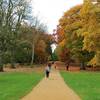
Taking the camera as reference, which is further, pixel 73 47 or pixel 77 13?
pixel 77 13

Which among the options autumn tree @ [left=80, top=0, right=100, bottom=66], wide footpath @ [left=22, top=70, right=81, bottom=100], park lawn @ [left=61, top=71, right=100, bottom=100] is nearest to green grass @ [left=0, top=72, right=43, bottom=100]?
wide footpath @ [left=22, top=70, right=81, bottom=100]

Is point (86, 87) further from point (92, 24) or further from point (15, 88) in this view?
point (92, 24)

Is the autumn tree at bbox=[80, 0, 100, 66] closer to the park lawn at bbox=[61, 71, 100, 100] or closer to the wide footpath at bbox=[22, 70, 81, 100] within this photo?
the park lawn at bbox=[61, 71, 100, 100]

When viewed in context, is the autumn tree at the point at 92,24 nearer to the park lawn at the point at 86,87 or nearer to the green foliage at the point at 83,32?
the green foliage at the point at 83,32

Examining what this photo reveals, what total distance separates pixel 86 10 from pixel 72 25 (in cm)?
2732

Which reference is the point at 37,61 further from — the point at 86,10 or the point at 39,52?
the point at 86,10

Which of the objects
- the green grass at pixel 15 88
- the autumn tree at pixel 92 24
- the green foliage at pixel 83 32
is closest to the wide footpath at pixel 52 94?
the green grass at pixel 15 88

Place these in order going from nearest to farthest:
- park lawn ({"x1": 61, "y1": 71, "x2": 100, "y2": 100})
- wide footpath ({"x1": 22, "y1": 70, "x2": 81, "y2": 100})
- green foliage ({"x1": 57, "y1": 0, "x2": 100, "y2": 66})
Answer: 1. wide footpath ({"x1": 22, "y1": 70, "x2": 81, "y2": 100})
2. park lawn ({"x1": 61, "y1": 71, "x2": 100, "y2": 100})
3. green foliage ({"x1": 57, "y1": 0, "x2": 100, "y2": 66})

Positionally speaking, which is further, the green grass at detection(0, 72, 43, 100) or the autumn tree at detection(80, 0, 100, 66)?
the autumn tree at detection(80, 0, 100, 66)

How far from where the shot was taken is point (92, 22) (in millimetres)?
55594

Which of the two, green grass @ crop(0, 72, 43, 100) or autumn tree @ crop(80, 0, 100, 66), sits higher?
autumn tree @ crop(80, 0, 100, 66)

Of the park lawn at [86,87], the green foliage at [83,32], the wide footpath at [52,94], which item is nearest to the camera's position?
the wide footpath at [52,94]

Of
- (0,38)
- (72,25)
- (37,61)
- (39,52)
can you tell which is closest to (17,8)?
(72,25)

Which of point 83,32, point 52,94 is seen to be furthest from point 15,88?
point 83,32
